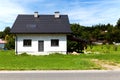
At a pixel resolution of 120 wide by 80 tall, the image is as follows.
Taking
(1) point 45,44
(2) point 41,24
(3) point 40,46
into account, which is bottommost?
(3) point 40,46

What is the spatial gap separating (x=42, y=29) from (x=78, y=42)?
6.73 meters

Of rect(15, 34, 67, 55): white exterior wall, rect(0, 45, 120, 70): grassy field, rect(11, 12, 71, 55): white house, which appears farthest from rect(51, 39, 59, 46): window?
rect(0, 45, 120, 70): grassy field

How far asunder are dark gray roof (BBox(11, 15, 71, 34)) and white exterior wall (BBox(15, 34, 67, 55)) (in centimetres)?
68

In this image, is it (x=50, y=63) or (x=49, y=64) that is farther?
(x=50, y=63)

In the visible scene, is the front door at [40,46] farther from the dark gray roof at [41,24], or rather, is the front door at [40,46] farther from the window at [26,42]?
the dark gray roof at [41,24]

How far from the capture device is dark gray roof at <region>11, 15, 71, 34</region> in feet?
131

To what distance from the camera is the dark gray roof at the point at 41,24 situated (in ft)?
131

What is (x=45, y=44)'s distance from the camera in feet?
131

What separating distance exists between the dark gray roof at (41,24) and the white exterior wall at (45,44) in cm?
68

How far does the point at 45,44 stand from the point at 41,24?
11.6ft

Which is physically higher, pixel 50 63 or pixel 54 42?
pixel 54 42

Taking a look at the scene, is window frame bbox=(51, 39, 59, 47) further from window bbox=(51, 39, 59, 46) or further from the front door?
the front door

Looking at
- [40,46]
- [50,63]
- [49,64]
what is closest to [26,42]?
[40,46]

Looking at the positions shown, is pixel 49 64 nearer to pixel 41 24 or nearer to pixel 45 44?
pixel 45 44
